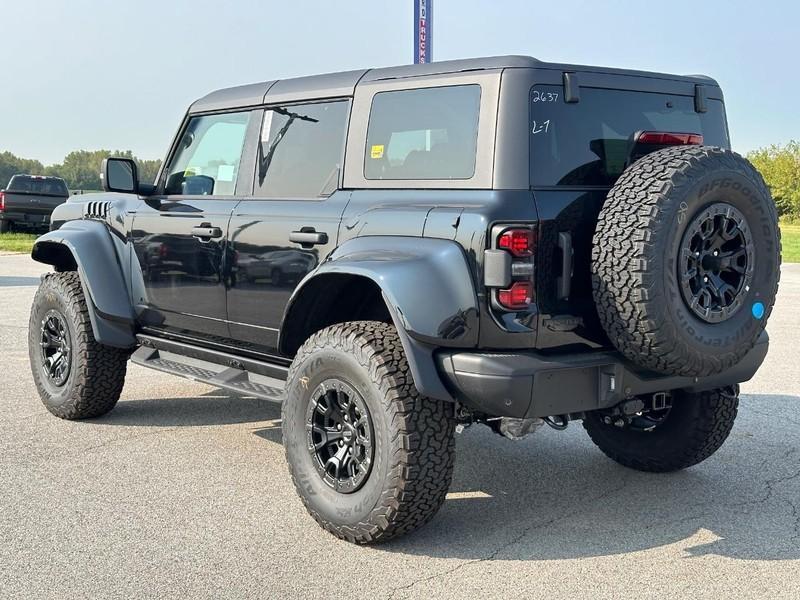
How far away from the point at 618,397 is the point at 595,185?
89 centimetres

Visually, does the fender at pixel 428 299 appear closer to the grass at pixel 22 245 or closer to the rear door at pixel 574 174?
the rear door at pixel 574 174

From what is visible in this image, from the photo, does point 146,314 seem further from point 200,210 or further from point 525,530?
point 525,530

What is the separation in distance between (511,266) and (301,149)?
65.7 inches

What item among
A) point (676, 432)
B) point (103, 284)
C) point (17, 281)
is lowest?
point (17, 281)

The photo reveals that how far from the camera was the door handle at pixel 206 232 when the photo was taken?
500 centimetres

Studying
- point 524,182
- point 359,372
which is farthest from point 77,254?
point 524,182

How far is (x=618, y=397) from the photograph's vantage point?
154 inches

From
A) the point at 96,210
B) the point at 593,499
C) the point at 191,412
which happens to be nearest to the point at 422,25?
the point at 96,210

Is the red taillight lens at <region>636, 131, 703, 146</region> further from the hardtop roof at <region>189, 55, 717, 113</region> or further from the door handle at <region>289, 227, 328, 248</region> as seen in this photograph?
the door handle at <region>289, 227, 328, 248</region>

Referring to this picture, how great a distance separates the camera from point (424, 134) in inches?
166

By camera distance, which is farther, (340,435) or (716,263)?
(340,435)

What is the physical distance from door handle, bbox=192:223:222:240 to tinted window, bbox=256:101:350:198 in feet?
0.98

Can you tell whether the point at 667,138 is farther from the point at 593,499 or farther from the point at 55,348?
the point at 55,348

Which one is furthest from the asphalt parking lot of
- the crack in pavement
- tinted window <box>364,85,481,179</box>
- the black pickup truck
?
the black pickup truck
